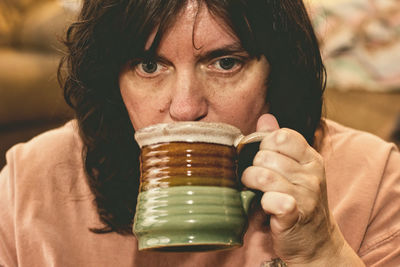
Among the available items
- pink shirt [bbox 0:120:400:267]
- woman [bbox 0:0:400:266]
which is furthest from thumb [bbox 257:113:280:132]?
pink shirt [bbox 0:120:400:267]

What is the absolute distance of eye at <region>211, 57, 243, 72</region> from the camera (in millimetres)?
1017

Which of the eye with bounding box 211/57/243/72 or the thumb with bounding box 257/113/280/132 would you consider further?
the eye with bounding box 211/57/243/72

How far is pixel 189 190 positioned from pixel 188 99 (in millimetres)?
236

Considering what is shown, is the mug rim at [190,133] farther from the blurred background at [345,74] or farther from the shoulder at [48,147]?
the blurred background at [345,74]

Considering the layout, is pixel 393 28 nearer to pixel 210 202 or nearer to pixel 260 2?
pixel 260 2

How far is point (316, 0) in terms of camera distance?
9.40ft

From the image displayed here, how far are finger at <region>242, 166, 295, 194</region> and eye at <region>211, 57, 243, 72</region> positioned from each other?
28 centimetres

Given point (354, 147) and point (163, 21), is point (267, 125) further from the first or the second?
point (354, 147)

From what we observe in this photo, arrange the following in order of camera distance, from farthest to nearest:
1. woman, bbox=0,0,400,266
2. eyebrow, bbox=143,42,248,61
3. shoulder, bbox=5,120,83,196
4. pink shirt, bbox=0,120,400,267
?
shoulder, bbox=5,120,83,196
pink shirt, bbox=0,120,400,267
eyebrow, bbox=143,42,248,61
woman, bbox=0,0,400,266

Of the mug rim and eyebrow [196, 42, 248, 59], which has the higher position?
eyebrow [196, 42, 248, 59]

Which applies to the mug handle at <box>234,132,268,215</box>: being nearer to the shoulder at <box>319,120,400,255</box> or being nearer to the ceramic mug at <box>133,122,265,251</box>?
the ceramic mug at <box>133,122,265,251</box>

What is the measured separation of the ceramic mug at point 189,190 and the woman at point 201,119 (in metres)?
0.06

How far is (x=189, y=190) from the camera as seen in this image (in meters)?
0.76

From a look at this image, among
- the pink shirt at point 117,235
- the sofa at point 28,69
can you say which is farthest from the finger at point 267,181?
the sofa at point 28,69
